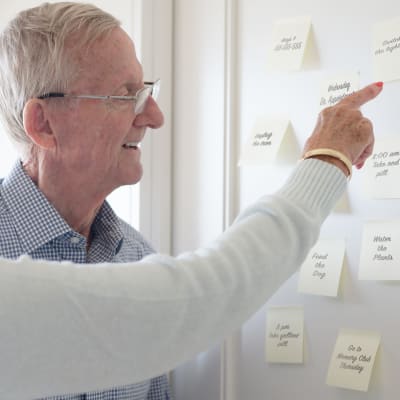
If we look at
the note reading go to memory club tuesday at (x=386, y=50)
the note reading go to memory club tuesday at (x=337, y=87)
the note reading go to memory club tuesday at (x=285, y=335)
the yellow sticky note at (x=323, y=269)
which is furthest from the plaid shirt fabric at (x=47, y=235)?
the note reading go to memory club tuesday at (x=386, y=50)

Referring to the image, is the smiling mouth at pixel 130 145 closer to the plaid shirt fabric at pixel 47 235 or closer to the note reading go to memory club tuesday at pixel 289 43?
the plaid shirt fabric at pixel 47 235

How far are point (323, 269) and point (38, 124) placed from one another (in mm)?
579

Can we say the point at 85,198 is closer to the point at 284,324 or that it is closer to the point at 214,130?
the point at 214,130

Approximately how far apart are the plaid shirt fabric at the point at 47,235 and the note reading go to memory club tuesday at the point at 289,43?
443mm

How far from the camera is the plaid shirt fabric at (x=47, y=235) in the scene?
1.20 metres

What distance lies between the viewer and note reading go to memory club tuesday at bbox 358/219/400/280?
1115mm

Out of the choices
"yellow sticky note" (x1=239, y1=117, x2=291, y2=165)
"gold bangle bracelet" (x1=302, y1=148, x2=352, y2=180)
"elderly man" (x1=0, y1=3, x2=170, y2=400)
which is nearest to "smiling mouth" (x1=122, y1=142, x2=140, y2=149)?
"elderly man" (x1=0, y1=3, x2=170, y2=400)

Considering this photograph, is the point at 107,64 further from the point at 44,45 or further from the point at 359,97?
the point at 359,97

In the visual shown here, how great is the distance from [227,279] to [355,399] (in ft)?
1.76

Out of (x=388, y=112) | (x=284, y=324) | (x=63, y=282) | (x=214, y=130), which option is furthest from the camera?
(x=214, y=130)

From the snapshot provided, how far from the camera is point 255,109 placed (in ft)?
4.39

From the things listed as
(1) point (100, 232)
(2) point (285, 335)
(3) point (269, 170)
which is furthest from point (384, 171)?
(1) point (100, 232)

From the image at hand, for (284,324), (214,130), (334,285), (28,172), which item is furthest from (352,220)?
(28,172)

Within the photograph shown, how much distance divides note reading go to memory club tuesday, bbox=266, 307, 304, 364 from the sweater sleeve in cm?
47
